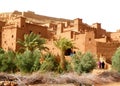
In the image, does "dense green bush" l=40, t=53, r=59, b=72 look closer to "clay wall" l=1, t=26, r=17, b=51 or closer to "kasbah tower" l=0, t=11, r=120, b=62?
"kasbah tower" l=0, t=11, r=120, b=62

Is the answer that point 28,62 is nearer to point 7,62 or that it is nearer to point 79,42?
point 7,62

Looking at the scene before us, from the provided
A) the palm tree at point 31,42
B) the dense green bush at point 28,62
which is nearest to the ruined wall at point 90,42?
the palm tree at point 31,42

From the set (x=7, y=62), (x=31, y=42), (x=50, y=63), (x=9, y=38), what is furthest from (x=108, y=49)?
(x=9, y=38)

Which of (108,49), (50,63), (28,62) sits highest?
(108,49)

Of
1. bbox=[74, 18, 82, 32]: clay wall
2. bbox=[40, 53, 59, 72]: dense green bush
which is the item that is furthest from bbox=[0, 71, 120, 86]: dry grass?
bbox=[74, 18, 82, 32]: clay wall

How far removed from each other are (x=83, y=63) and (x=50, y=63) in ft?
15.3

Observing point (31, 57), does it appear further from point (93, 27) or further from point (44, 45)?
point (93, 27)

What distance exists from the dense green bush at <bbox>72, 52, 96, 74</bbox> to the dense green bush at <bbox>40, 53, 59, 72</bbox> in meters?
2.85

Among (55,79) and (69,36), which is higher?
(69,36)

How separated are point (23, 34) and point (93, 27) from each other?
36.9 ft

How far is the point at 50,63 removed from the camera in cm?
3512

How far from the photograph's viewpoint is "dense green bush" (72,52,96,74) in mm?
31750

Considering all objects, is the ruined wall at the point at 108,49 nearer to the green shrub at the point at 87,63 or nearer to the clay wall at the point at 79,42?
the clay wall at the point at 79,42

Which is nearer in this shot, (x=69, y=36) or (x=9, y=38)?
(x=9, y=38)
